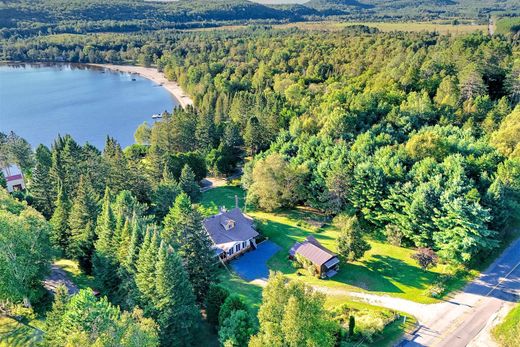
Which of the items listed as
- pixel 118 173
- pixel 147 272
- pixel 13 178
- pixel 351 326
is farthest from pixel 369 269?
pixel 13 178

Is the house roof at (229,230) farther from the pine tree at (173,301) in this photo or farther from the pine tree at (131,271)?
the pine tree at (173,301)

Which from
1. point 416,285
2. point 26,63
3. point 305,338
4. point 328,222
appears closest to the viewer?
point 305,338

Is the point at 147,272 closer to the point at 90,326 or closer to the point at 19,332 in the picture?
the point at 90,326

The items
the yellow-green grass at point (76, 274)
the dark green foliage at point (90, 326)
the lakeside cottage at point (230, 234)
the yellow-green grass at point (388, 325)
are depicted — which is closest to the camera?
the dark green foliage at point (90, 326)

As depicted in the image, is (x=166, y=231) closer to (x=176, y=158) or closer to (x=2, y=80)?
(x=176, y=158)

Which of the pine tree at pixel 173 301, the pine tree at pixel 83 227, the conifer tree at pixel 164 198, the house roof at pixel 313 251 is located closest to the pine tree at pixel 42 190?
the pine tree at pixel 83 227

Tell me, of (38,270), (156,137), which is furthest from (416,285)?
(156,137)
